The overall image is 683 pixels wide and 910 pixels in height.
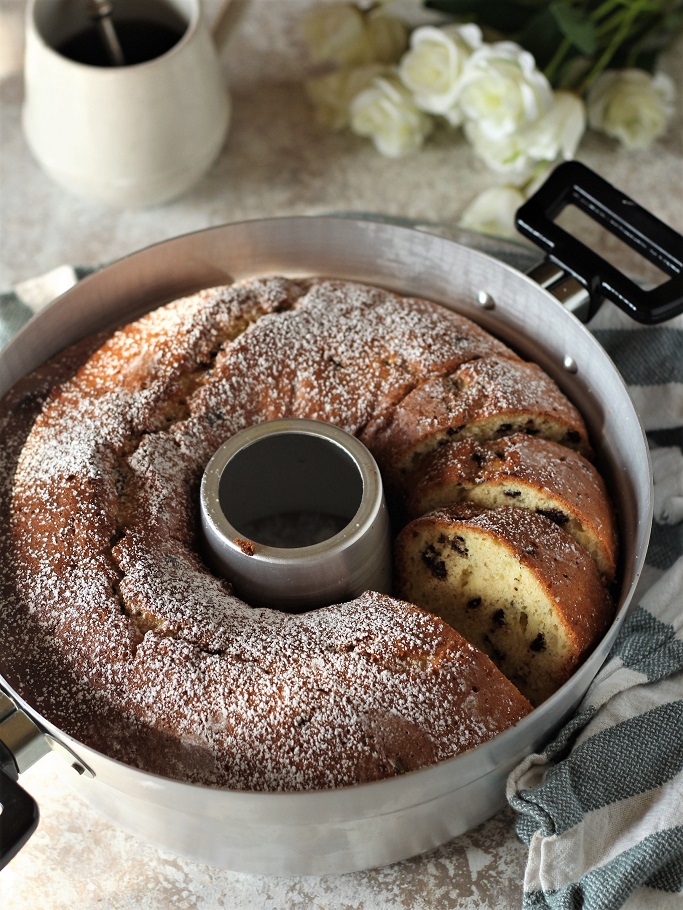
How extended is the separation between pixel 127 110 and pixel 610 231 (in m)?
0.78

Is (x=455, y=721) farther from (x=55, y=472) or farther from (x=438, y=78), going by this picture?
(x=438, y=78)

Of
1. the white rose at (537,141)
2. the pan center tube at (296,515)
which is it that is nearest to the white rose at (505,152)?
the white rose at (537,141)

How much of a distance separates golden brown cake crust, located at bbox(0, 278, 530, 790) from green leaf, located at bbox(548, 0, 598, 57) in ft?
2.13

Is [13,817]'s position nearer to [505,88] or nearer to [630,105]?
[505,88]

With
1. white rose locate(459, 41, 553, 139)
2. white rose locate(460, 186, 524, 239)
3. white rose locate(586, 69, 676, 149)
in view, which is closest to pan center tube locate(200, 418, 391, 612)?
white rose locate(460, 186, 524, 239)

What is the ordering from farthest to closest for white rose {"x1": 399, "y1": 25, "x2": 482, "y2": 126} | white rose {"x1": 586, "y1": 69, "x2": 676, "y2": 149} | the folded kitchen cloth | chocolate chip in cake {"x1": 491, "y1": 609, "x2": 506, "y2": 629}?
white rose {"x1": 586, "y1": 69, "x2": 676, "y2": 149}, white rose {"x1": 399, "y1": 25, "x2": 482, "y2": 126}, chocolate chip in cake {"x1": 491, "y1": 609, "x2": 506, "y2": 629}, the folded kitchen cloth

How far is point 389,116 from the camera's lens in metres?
1.86

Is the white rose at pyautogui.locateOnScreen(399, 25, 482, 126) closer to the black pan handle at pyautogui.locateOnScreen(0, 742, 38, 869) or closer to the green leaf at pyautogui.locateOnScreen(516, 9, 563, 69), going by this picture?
the green leaf at pyautogui.locateOnScreen(516, 9, 563, 69)

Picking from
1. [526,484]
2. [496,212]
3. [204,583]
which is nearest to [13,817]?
[204,583]

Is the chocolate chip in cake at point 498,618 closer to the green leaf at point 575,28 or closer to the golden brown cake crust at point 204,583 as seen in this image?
the golden brown cake crust at point 204,583

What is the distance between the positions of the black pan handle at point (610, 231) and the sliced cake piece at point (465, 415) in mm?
167

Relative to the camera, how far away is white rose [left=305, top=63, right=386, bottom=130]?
189 cm

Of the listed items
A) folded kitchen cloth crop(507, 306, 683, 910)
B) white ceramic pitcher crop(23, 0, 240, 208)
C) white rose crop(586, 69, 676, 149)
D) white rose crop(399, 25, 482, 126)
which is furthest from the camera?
white rose crop(586, 69, 676, 149)

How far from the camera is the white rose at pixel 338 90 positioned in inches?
74.3
